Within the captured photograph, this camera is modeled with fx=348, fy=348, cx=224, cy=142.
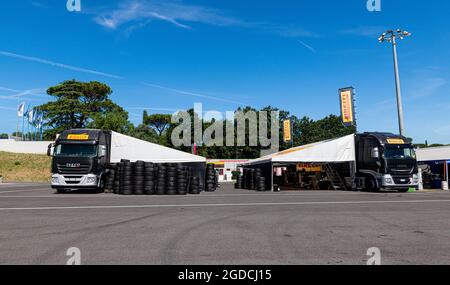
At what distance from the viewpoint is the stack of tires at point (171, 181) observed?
1919 centimetres

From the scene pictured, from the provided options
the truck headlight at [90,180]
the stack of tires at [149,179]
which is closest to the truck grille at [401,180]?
the stack of tires at [149,179]

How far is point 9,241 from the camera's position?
613 centimetres

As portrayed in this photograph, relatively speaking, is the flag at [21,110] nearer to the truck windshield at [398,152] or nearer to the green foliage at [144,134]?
the green foliage at [144,134]

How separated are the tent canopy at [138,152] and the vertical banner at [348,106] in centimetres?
1764

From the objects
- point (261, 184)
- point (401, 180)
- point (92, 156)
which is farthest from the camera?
point (261, 184)

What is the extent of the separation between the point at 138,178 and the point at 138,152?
2.27m

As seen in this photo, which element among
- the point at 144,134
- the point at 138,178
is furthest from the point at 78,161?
the point at 144,134

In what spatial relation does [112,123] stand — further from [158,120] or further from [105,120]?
[158,120]

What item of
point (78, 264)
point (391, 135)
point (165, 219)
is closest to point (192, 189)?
point (165, 219)

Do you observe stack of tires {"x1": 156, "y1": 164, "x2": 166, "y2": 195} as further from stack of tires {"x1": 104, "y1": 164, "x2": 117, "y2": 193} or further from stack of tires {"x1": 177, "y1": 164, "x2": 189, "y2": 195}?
stack of tires {"x1": 104, "y1": 164, "x2": 117, "y2": 193}

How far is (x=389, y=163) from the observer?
67.5ft
